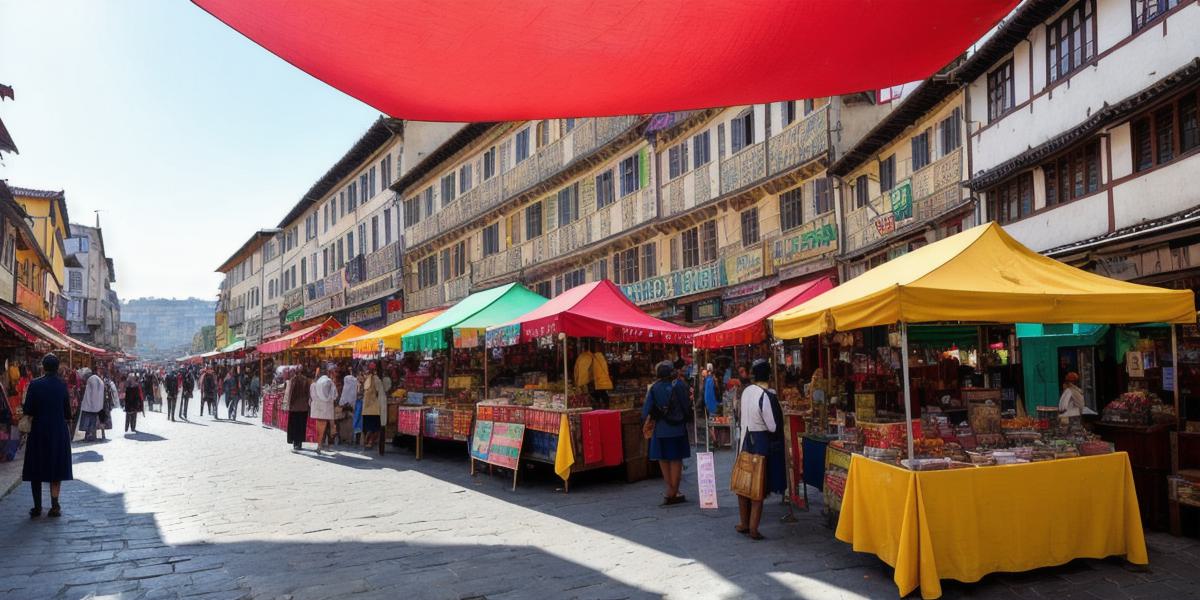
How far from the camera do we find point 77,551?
7586 millimetres

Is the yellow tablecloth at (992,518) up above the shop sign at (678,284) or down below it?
below

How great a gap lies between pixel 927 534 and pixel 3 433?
14.9 metres

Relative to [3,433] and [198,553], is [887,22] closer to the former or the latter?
[198,553]

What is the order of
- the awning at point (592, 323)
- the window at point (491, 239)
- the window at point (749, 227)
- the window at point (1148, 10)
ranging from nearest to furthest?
the awning at point (592, 323) < the window at point (1148, 10) < the window at point (749, 227) < the window at point (491, 239)

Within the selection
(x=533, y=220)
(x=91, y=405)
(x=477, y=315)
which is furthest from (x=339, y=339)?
(x=533, y=220)

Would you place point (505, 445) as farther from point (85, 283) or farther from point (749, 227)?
point (85, 283)

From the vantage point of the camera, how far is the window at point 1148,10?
1184 centimetres

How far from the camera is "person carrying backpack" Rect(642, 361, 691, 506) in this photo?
9352 mm

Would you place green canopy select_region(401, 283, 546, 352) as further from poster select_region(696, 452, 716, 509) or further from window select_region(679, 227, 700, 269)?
window select_region(679, 227, 700, 269)

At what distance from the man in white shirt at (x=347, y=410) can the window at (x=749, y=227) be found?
1032 centimetres

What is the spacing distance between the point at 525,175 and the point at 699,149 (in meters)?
9.18

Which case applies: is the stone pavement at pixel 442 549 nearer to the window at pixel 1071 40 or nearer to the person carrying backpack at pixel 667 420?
the person carrying backpack at pixel 667 420

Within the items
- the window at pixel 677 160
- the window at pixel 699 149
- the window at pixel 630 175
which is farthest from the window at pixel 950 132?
the window at pixel 630 175

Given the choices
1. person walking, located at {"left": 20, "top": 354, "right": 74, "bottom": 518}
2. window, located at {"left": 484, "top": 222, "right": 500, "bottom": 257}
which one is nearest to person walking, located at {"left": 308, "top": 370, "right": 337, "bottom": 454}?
person walking, located at {"left": 20, "top": 354, "right": 74, "bottom": 518}
